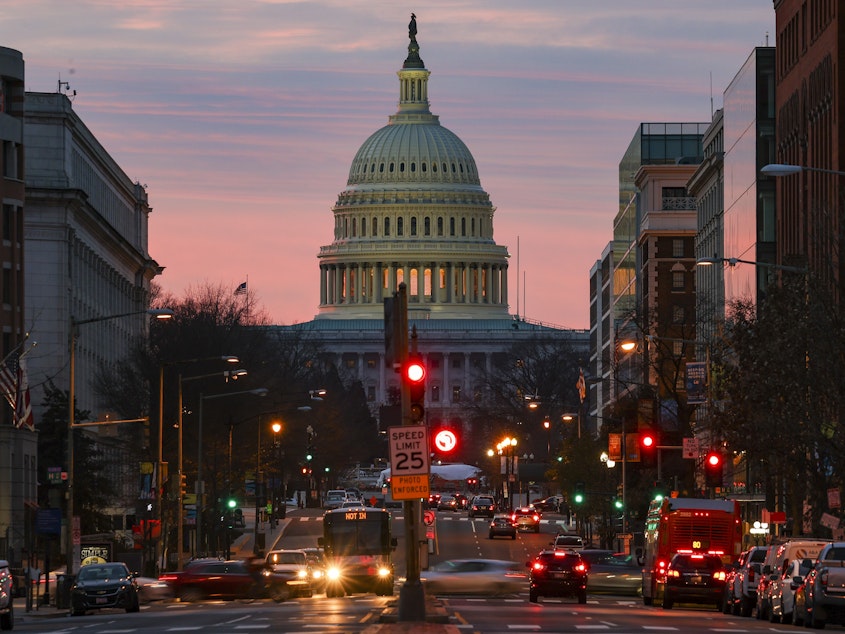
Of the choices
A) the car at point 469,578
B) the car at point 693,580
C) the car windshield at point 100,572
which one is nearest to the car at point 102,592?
the car windshield at point 100,572

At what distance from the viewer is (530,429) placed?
198625mm

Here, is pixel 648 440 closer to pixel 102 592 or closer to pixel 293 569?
pixel 293 569

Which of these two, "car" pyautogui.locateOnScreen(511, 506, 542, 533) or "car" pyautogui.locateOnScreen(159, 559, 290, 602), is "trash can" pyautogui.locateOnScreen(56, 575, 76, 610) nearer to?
"car" pyautogui.locateOnScreen(159, 559, 290, 602)

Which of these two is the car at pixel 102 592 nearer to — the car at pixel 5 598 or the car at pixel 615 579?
the car at pixel 5 598

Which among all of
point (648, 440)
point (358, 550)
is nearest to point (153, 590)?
point (358, 550)

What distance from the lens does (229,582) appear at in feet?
218

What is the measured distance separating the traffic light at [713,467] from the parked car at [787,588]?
3187cm

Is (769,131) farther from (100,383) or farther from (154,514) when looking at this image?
(100,383)

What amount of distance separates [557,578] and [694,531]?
13.5ft

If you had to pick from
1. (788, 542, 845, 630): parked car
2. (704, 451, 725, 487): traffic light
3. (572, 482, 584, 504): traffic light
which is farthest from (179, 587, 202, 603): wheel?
(572, 482, 584, 504): traffic light

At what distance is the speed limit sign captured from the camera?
34562mm

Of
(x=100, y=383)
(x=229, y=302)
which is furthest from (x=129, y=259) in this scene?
(x=100, y=383)

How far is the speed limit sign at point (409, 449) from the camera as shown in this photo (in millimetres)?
34562

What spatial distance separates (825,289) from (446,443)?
21.2 meters
